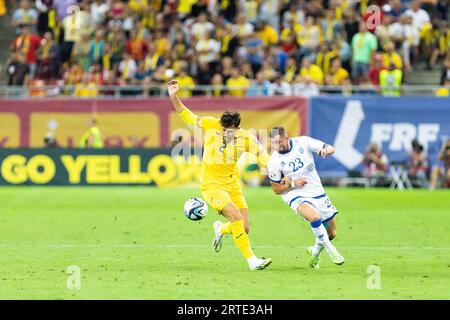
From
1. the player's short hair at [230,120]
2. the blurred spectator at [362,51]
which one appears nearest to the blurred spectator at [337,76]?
the blurred spectator at [362,51]

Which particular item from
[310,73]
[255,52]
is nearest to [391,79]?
[310,73]

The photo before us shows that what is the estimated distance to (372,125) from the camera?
29.8 metres

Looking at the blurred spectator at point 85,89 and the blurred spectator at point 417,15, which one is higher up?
the blurred spectator at point 417,15

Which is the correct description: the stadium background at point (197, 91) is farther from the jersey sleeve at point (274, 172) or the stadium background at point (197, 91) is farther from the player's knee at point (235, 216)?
the player's knee at point (235, 216)

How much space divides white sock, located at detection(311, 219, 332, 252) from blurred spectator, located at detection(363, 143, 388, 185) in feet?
49.1

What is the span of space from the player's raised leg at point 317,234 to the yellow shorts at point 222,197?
0.87m

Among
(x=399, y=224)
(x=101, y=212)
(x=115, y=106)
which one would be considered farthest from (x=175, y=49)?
(x=399, y=224)

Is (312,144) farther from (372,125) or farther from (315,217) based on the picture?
(372,125)

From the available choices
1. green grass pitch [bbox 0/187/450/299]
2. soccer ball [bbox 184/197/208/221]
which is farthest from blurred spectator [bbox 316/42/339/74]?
soccer ball [bbox 184/197/208/221]

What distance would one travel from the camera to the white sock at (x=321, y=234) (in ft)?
47.1

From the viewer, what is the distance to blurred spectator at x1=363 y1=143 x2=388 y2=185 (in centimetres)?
2922

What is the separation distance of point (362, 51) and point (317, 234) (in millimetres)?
16125

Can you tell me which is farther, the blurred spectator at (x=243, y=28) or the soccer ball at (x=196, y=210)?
the blurred spectator at (x=243, y=28)

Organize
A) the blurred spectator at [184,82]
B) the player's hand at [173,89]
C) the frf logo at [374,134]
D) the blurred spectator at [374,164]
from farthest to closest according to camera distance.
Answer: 1. the blurred spectator at [184,82]
2. the frf logo at [374,134]
3. the blurred spectator at [374,164]
4. the player's hand at [173,89]
